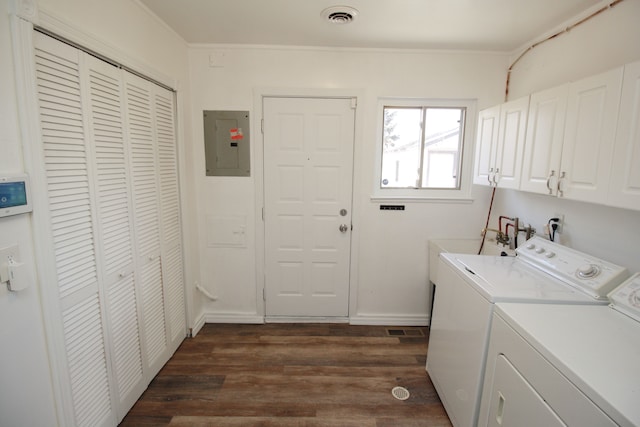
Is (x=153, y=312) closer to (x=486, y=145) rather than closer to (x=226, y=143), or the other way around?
(x=226, y=143)

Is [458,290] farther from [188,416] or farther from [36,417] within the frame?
[36,417]

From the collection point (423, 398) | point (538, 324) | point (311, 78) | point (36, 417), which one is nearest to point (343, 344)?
point (423, 398)

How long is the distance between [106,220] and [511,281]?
7.51ft

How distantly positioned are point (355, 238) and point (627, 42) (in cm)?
218

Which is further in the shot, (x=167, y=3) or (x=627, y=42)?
(x=167, y=3)

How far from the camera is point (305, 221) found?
2775 mm

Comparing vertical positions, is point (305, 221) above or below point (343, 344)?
above

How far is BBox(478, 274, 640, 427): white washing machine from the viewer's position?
0.88 metres

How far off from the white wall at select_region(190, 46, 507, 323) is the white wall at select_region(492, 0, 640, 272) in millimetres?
436

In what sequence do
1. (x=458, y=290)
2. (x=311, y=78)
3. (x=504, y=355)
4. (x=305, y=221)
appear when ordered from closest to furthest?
(x=504, y=355), (x=458, y=290), (x=311, y=78), (x=305, y=221)

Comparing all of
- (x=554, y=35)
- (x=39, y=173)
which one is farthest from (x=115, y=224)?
(x=554, y=35)

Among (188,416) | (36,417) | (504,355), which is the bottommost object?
(188,416)

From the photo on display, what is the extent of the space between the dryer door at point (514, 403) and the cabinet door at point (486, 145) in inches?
57.0

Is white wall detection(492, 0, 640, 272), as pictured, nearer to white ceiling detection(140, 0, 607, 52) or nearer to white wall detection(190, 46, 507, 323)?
white ceiling detection(140, 0, 607, 52)
